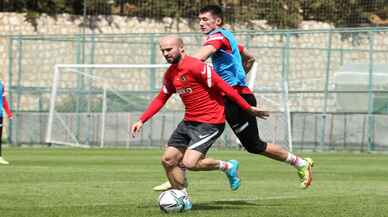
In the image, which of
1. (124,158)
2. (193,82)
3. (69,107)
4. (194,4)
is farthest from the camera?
(194,4)

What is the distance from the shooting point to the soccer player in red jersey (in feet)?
36.9

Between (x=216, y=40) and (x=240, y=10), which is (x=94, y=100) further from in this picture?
(x=216, y=40)

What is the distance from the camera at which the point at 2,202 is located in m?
11.8

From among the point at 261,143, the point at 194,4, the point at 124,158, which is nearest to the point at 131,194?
the point at 261,143

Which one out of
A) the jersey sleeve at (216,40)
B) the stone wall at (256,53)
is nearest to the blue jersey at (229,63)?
the jersey sleeve at (216,40)

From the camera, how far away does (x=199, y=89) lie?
11297 millimetres

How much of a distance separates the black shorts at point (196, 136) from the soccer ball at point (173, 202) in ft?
1.84

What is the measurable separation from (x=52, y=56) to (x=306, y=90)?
8.40 m

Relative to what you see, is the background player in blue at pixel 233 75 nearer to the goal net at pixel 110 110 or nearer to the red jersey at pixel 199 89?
the red jersey at pixel 199 89

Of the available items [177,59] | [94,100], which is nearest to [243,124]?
[177,59]

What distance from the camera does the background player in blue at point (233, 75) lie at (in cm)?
1225

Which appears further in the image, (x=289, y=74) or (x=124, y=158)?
(x=289, y=74)

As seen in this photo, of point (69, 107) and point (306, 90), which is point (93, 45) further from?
point (306, 90)

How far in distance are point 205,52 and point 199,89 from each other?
0.77 meters
